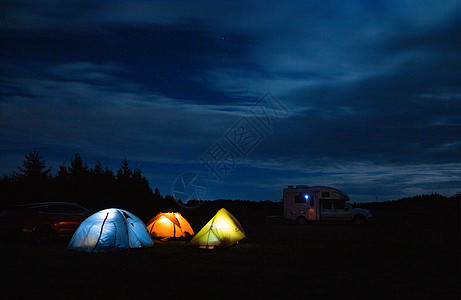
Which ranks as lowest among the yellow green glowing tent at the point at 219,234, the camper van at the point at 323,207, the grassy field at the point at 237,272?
the grassy field at the point at 237,272

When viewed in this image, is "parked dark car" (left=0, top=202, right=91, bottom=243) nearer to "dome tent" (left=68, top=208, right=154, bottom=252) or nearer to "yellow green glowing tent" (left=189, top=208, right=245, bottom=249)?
"dome tent" (left=68, top=208, right=154, bottom=252)

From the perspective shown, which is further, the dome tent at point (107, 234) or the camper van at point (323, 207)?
the camper van at point (323, 207)

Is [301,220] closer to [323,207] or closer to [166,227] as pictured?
[323,207]

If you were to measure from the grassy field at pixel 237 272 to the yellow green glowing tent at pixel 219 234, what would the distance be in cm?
44

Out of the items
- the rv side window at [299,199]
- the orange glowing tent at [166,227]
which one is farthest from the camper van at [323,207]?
the orange glowing tent at [166,227]

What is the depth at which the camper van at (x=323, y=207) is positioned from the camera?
30.7 meters

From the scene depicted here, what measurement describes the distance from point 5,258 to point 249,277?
7.93 m

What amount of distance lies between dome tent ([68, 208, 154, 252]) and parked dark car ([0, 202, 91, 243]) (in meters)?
1.97

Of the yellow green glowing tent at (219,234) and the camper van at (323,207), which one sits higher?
the camper van at (323,207)

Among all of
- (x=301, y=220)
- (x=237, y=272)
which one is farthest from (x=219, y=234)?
(x=301, y=220)

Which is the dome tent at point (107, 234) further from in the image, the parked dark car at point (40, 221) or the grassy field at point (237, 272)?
the parked dark car at point (40, 221)

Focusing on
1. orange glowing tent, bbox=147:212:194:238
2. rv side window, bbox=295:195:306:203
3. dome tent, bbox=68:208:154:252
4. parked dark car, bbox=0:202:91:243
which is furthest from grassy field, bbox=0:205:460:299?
rv side window, bbox=295:195:306:203

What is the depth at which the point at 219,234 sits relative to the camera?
17094 mm

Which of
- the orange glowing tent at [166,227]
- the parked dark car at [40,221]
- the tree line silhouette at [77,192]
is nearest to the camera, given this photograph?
the parked dark car at [40,221]
